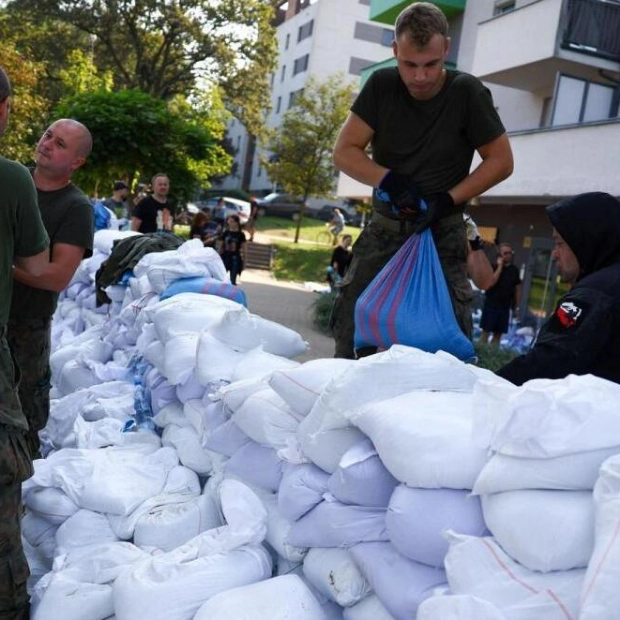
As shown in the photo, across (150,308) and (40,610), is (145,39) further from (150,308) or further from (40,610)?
(40,610)

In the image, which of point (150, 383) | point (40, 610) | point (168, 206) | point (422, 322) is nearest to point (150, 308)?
point (150, 383)

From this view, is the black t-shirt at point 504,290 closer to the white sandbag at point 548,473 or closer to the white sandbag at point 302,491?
the white sandbag at point 302,491

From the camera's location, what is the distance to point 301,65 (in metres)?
52.3

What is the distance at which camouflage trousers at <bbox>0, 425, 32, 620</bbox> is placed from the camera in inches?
97.0

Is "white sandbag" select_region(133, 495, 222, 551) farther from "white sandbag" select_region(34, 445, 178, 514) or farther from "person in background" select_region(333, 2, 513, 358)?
"person in background" select_region(333, 2, 513, 358)

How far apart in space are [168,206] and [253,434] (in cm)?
783

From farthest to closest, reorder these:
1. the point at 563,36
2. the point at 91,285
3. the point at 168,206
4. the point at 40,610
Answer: the point at 563,36 < the point at 168,206 < the point at 91,285 < the point at 40,610

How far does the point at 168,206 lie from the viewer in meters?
10.3

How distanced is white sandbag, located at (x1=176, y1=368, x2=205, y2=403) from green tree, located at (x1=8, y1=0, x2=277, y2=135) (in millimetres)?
28690

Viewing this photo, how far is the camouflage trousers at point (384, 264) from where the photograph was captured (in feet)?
11.4

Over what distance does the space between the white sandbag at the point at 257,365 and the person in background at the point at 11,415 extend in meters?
0.99

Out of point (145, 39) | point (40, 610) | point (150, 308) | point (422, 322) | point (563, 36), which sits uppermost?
point (145, 39)

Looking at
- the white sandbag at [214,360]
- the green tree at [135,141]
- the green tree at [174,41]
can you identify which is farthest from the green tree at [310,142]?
the white sandbag at [214,360]

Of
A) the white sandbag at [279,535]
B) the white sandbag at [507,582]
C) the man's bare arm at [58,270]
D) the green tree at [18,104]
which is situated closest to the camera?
the white sandbag at [507,582]
